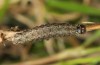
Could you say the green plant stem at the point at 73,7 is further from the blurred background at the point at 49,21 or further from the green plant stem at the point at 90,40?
the green plant stem at the point at 90,40

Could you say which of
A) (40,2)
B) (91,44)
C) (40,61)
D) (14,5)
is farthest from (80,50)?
(14,5)

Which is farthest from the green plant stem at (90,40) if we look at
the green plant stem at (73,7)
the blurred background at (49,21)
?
the green plant stem at (73,7)

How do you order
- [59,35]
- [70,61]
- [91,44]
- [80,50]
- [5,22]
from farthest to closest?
1. [5,22]
2. [91,44]
3. [80,50]
4. [70,61]
5. [59,35]

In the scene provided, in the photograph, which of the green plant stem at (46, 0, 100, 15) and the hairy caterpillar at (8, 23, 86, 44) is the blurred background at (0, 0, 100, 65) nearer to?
the green plant stem at (46, 0, 100, 15)

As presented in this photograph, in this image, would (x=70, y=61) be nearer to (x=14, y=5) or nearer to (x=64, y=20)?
(x=64, y=20)

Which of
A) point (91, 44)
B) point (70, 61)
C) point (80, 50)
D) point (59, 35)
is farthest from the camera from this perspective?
point (91, 44)

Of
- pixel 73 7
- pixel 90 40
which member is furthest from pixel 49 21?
pixel 90 40

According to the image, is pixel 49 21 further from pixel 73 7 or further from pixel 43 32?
pixel 43 32
